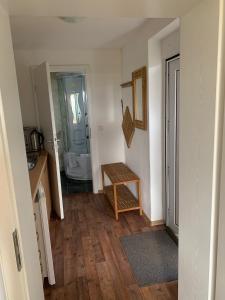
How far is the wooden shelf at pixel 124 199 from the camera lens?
2.95 metres

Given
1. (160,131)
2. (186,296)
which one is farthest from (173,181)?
(186,296)

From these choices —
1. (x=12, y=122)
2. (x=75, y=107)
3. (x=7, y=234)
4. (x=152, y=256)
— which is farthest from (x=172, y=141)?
(x=75, y=107)

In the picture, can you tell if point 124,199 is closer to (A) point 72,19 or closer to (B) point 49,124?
(B) point 49,124

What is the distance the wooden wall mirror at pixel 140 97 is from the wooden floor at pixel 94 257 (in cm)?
124

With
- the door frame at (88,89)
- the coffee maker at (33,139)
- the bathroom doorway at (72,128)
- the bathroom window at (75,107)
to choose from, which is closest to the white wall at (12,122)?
the coffee maker at (33,139)

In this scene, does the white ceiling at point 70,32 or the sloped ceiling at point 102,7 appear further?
the white ceiling at point 70,32

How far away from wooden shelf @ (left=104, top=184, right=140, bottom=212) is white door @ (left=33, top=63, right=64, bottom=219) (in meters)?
0.75

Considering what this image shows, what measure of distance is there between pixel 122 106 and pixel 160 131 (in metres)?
1.18

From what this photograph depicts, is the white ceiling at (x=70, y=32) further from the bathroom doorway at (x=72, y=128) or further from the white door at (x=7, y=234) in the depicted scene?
the white door at (x=7, y=234)

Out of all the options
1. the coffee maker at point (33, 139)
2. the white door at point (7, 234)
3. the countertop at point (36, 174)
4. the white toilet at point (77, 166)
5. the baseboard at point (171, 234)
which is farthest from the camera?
the white toilet at point (77, 166)

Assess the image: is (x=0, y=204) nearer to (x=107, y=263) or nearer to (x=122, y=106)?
(x=107, y=263)

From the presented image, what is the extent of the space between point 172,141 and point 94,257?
1.40m

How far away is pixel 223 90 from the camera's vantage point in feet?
2.72

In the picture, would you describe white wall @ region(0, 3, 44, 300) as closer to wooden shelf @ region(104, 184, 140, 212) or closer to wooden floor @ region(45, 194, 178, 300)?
wooden floor @ region(45, 194, 178, 300)
